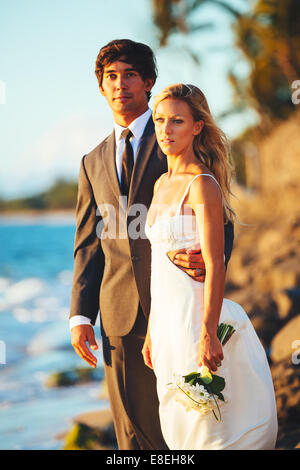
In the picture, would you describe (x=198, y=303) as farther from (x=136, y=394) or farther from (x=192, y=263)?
(x=136, y=394)

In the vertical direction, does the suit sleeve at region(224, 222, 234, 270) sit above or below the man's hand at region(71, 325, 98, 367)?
above

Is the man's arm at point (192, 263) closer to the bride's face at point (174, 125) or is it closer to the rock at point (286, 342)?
the bride's face at point (174, 125)

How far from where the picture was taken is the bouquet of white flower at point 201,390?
→ 7.61 feet

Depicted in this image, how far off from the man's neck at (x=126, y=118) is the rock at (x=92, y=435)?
3.21 m

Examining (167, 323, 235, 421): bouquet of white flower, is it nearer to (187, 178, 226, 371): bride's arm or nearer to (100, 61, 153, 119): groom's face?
(187, 178, 226, 371): bride's arm

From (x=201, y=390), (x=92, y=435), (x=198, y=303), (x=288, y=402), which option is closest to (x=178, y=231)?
(x=198, y=303)

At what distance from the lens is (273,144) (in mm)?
21906

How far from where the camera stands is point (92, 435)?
5297mm

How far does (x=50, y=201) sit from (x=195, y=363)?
71.0 m

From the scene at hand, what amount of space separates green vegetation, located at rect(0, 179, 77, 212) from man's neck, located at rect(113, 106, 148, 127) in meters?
52.0

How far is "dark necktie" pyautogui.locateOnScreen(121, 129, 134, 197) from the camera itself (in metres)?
2.92

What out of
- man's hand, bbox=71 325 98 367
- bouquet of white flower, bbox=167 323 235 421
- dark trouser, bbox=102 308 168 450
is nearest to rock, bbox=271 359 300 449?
dark trouser, bbox=102 308 168 450

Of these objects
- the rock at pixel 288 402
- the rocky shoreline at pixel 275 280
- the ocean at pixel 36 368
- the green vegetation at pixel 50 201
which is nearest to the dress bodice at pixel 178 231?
the rocky shoreline at pixel 275 280

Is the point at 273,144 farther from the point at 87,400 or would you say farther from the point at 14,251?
the point at 14,251
